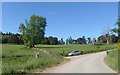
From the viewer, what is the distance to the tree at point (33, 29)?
4518 inches

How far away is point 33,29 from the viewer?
382 ft

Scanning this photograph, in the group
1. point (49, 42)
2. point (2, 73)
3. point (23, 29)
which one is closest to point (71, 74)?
point (2, 73)

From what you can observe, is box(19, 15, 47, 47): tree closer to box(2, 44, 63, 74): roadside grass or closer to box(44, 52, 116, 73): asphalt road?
Result: box(2, 44, 63, 74): roadside grass

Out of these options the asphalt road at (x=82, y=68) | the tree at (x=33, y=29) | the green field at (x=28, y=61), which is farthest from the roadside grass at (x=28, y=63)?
the tree at (x=33, y=29)

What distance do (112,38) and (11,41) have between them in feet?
167

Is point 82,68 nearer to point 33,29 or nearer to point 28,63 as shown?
point 28,63

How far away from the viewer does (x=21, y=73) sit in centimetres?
2056

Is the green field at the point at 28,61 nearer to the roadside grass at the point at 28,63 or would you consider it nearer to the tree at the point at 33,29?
the roadside grass at the point at 28,63

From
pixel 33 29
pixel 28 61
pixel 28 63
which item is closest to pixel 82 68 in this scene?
pixel 28 63

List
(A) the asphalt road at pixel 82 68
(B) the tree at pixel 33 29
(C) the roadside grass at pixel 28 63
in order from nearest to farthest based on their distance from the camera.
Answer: (C) the roadside grass at pixel 28 63 → (A) the asphalt road at pixel 82 68 → (B) the tree at pixel 33 29

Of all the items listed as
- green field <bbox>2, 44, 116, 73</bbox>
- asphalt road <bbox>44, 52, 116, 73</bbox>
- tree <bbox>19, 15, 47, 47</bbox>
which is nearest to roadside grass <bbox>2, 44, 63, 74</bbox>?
green field <bbox>2, 44, 116, 73</bbox>

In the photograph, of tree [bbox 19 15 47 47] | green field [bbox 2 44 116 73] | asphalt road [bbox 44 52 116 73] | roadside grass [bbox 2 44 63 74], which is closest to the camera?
roadside grass [bbox 2 44 63 74]

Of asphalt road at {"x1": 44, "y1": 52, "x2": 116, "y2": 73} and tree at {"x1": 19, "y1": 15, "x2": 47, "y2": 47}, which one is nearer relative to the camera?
asphalt road at {"x1": 44, "y1": 52, "x2": 116, "y2": 73}

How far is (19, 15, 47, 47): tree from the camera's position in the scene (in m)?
115
